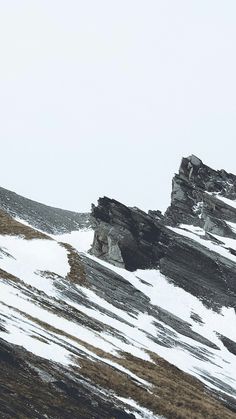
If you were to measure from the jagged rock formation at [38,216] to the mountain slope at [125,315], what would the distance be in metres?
1.21

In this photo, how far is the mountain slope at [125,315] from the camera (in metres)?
23.9

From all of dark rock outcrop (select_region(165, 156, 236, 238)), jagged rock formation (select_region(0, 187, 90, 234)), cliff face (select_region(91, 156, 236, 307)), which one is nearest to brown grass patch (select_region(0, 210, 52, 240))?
cliff face (select_region(91, 156, 236, 307))

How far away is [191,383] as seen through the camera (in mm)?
42281

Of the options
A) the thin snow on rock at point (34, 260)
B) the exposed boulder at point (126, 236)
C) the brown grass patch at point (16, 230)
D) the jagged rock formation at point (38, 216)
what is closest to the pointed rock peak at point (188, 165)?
the exposed boulder at point (126, 236)

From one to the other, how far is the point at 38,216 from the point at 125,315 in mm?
58648

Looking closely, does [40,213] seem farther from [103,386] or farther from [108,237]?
[103,386]

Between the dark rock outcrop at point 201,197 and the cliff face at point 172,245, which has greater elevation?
the dark rock outcrop at point 201,197

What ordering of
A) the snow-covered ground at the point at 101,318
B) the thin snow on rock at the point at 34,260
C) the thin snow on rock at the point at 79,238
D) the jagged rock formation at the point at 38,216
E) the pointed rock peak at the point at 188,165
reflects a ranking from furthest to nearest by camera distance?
the pointed rock peak at the point at 188,165 → the jagged rock formation at the point at 38,216 → the thin snow on rock at the point at 79,238 → the thin snow on rock at the point at 34,260 → the snow-covered ground at the point at 101,318

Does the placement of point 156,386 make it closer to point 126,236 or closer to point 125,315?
point 125,315

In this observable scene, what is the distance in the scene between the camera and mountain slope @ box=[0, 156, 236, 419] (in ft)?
78.4

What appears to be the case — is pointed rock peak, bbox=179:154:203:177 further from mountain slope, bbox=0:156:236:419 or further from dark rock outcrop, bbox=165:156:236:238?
mountain slope, bbox=0:156:236:419

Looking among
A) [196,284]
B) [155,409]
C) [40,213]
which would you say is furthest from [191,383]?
[40,213]

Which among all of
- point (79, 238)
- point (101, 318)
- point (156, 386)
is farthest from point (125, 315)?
point (79, 238)

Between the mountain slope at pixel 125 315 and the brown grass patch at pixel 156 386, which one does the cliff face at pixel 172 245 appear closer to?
the mountain slope at pixel 125 315
